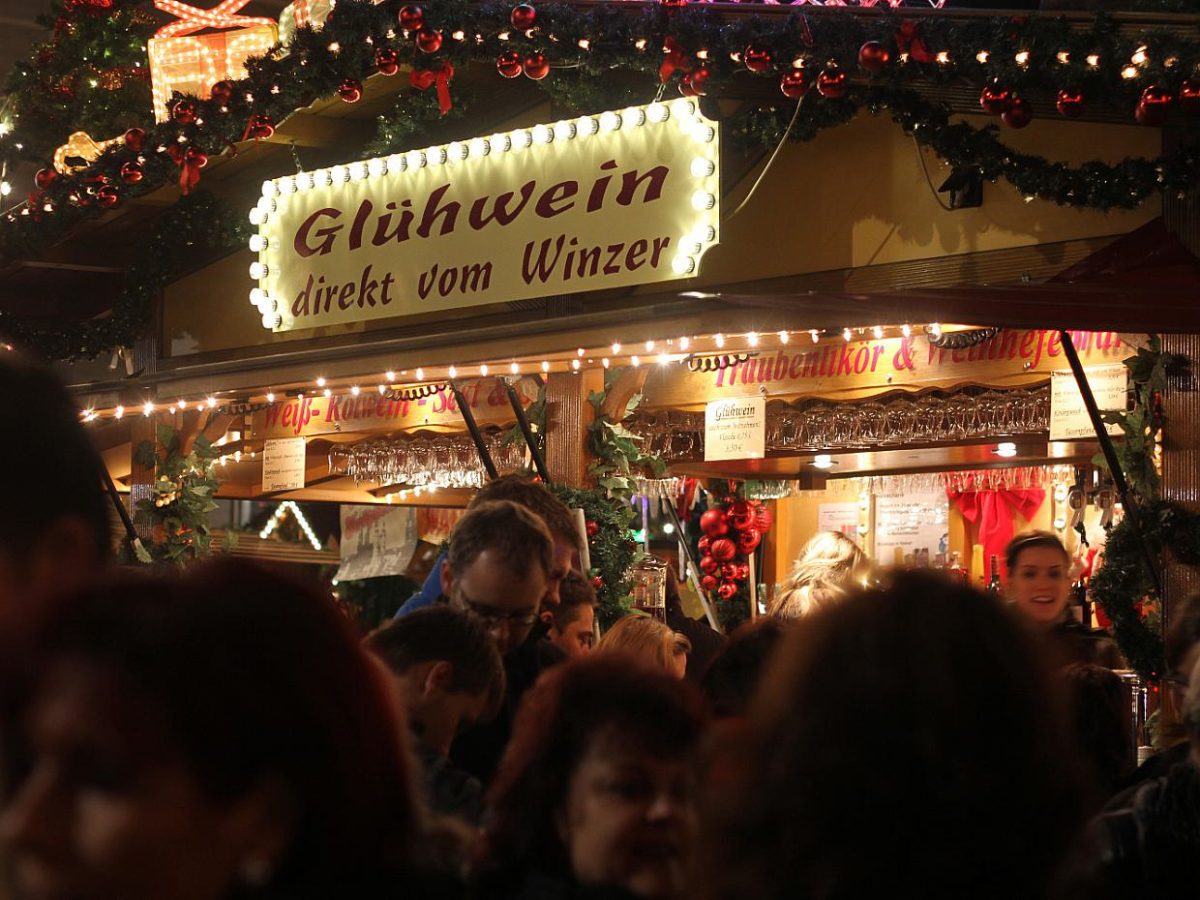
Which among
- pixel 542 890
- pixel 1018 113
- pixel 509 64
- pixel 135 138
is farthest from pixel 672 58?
pixel 542 890

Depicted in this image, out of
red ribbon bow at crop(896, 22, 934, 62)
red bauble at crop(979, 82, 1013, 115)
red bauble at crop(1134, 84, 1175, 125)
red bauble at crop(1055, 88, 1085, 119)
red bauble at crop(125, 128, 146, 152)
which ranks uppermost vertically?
red bauble at crop(125, 128, 146, 152)

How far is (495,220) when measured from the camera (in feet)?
30.0

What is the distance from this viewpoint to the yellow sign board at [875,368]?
25.9 ft

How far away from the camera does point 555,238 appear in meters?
8.91

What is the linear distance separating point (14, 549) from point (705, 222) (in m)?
6.60

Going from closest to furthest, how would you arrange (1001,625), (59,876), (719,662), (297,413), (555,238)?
(59,876)
(1001,625)
(719,662)
(555,238)
(297,413)

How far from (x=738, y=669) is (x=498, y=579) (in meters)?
0.67

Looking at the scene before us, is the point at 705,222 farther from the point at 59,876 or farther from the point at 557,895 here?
the point at 59,876

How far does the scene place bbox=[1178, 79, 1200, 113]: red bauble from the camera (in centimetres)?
643

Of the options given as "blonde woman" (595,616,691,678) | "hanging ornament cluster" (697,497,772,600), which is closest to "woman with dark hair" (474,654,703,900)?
"blonde woman" (595,616,691,678)

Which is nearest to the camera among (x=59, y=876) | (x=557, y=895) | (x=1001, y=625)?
(x=59, y=876)

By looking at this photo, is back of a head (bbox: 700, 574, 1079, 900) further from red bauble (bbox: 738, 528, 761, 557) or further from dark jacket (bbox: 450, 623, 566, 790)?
red bauble (bbox: 738, 528, 761, 557)

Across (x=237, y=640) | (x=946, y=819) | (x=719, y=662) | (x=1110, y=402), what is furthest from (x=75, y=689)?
(x=1110, y=402)

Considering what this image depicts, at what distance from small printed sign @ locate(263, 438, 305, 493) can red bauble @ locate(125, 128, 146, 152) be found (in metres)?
2.29
